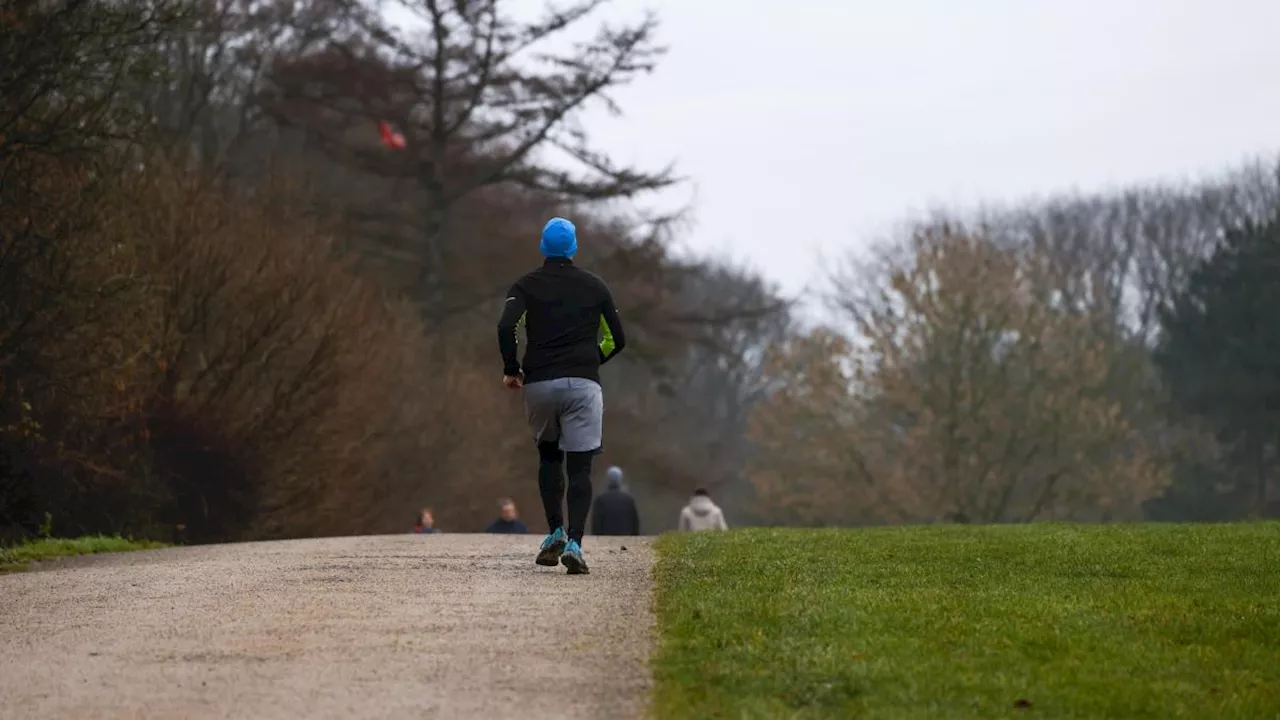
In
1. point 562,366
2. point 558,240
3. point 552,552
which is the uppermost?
point 558,240

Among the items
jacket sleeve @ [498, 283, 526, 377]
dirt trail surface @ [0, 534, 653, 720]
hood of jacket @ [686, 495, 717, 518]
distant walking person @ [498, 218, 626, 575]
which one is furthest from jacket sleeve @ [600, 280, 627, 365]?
hood of jacket @ [686, 495, 717, 518]

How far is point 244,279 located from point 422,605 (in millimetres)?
17792

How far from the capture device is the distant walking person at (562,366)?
475 inches

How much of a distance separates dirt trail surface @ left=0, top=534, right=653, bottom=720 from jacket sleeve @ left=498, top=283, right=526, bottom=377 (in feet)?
4.26

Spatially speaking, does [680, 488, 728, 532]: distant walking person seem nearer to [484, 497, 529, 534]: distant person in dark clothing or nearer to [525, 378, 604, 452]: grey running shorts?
[484, 497, 529, 534]: distant person in dark clothing

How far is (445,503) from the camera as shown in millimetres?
39000

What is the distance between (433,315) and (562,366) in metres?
32.8

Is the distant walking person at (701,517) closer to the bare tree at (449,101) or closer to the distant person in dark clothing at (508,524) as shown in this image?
the distant person in dark clothing at (508,524)

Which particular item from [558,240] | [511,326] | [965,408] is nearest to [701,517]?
[558,240]

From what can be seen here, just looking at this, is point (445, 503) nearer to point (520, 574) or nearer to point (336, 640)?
point (520, 574)

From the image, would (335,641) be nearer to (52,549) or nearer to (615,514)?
(52,549)

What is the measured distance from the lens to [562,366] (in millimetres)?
12094

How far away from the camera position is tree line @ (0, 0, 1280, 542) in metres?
21.0

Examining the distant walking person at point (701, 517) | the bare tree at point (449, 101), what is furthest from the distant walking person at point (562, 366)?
the bare tree at point (449, 101)
